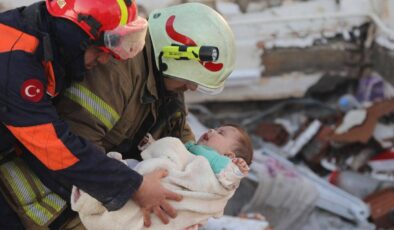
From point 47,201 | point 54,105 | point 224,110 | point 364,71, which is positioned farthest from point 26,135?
point 364,71

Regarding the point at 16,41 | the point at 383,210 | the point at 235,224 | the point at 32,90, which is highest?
the point at 16,41

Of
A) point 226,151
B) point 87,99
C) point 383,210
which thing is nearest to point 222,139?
point 226,151

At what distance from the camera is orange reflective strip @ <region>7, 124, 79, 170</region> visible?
7.01 feet

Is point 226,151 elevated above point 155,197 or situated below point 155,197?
below

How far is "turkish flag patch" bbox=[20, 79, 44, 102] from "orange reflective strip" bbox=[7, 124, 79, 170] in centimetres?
9

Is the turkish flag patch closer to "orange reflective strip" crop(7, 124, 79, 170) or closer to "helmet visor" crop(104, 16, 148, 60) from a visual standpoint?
"orange reflective strip" crop(7, 124, 79, 170)

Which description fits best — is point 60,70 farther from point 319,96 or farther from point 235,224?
point 319,96

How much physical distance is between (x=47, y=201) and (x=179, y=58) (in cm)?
69

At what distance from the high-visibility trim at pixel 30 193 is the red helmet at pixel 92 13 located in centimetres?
57

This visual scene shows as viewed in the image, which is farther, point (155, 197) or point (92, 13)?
point (155, 197)

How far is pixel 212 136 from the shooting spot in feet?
9.59

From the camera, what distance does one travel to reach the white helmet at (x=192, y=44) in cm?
253

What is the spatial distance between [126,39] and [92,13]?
138mm

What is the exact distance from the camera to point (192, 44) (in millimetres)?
2535
